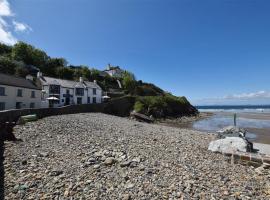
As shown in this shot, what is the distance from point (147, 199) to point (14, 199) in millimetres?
4737

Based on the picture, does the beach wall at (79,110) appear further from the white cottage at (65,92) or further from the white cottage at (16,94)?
the white cottage at (16,94)

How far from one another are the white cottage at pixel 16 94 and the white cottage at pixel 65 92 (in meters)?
2.80

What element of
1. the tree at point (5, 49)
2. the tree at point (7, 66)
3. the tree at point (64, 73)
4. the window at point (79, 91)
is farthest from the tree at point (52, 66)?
the window at point (79, 91)

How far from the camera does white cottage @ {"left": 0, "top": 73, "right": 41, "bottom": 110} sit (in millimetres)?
27914

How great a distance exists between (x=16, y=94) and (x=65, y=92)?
46.7 ft

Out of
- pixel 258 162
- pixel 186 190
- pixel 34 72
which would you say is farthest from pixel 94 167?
pixel 34 72

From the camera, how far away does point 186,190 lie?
22.9 feet

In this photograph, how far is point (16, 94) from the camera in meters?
30.2

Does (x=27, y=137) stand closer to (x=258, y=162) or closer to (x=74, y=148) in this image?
(x=74, y=148)

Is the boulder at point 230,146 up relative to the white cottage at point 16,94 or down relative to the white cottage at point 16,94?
down

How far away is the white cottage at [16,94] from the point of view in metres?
27.9

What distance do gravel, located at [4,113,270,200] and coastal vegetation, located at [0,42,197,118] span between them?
118 feet

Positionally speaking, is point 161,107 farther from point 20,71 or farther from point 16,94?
point 20,71

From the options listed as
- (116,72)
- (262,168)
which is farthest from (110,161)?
(116,72)
